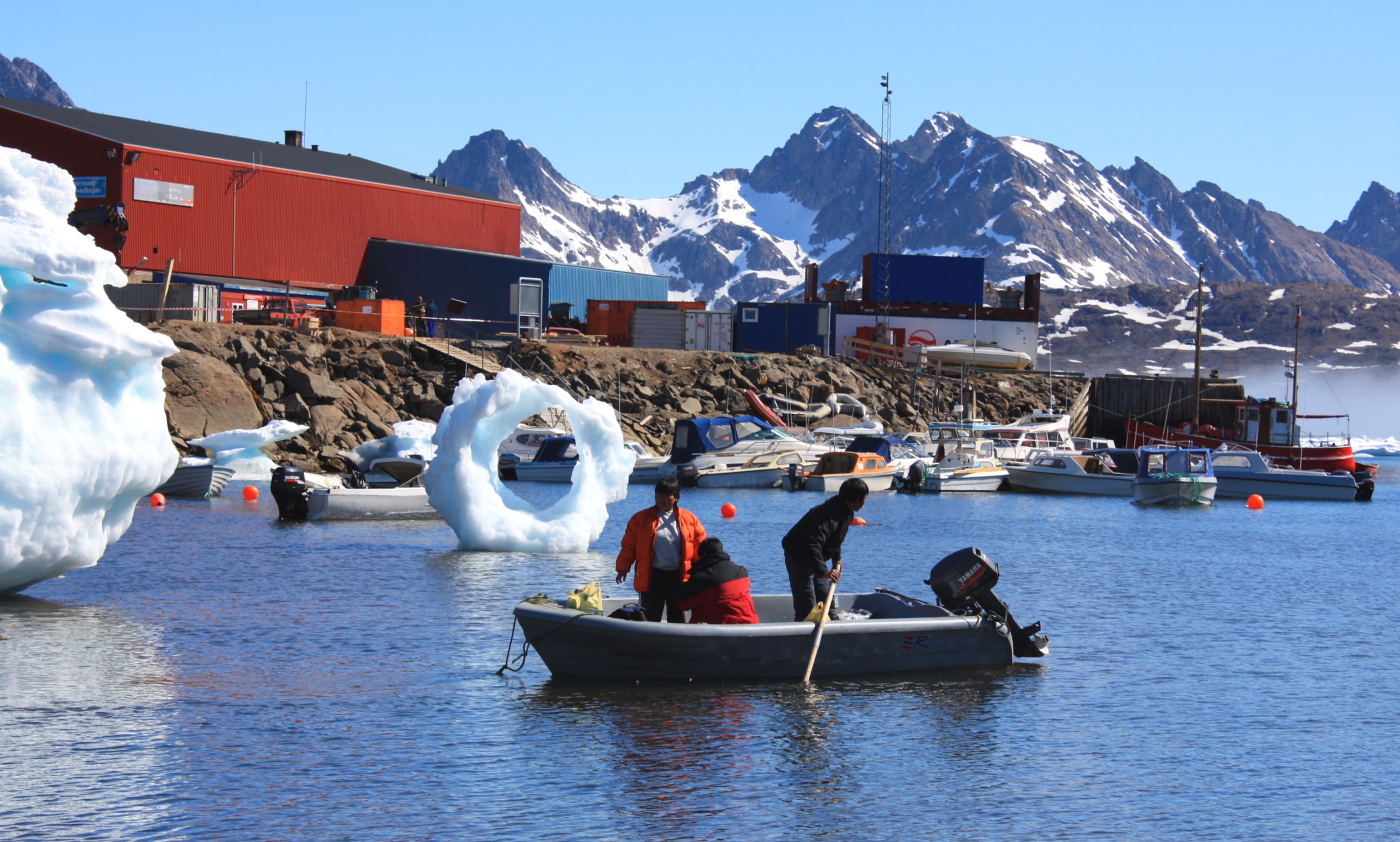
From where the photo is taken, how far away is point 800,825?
10438mm

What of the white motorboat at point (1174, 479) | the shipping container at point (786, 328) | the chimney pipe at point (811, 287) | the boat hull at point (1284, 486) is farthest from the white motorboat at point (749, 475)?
the chimney pipe at point (811, 287)

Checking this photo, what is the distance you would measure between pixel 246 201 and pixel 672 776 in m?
55.4

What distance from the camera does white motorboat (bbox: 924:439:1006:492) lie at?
156 feet

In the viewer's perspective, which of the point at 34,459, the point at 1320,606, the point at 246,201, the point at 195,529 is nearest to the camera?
the point at 34,459

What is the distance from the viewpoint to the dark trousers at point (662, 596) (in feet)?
47.5

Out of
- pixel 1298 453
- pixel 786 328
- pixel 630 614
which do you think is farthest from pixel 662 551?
pixel 786 328

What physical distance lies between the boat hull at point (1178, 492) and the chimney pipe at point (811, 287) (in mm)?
44100

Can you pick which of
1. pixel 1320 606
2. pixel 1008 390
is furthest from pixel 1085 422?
pixel 1320 606

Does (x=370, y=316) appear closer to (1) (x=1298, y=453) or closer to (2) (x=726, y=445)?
(2) (x=726, y=445)

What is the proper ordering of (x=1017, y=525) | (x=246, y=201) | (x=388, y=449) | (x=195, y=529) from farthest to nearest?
(x=246, y=201) → (x=388, y=449) → (x=1017, y=525) → (x=195, y=529)

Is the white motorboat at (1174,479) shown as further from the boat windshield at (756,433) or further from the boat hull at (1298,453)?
the boat windshield at (756,433)

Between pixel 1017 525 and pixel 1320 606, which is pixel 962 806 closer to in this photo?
pixel 1320 606

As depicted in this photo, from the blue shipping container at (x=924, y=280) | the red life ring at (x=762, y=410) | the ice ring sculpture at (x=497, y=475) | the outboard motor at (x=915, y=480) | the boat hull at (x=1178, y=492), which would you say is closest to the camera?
the ice ring sculpture at (x=497, y=475)

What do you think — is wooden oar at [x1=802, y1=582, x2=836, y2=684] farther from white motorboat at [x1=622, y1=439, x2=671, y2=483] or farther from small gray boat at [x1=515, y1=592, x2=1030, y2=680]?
white motorboat at [x1=622, y1=439, x2=671, y2=483]
